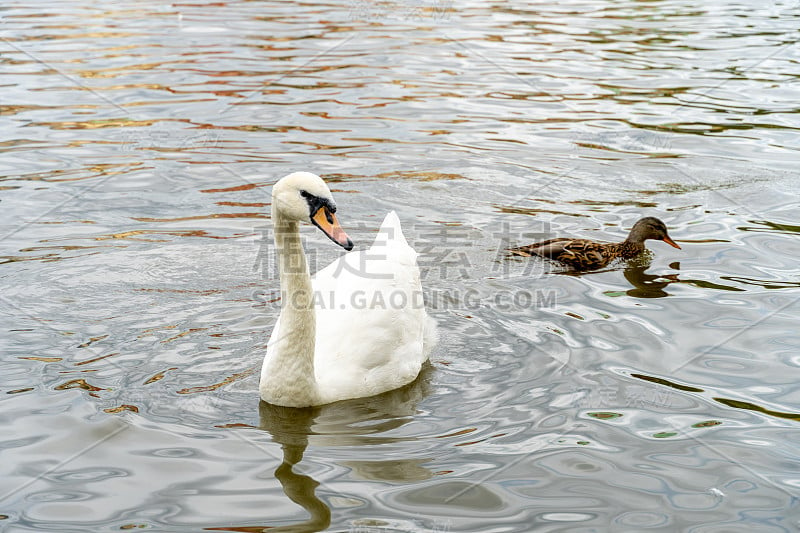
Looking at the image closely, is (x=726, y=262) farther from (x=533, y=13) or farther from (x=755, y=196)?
(x=533, y=13)

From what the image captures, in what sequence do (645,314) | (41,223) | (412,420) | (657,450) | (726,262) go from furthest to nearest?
(41,223)
(726,262)
(645,314)
(412,420)
(657,450)

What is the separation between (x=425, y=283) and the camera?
8.72 m

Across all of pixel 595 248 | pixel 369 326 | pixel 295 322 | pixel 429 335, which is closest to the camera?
pixel 295 322

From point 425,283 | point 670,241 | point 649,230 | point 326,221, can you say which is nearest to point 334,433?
point 326,221

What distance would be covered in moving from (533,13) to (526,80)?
22.7ft

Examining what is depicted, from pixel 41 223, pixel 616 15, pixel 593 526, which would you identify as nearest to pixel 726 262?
pixel 593 526

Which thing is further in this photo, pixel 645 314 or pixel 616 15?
pixel 616 15

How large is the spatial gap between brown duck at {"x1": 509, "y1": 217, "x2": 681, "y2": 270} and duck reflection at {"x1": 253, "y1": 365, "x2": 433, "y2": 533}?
253 centimetres

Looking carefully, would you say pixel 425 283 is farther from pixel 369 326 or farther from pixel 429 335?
pixel 369 326

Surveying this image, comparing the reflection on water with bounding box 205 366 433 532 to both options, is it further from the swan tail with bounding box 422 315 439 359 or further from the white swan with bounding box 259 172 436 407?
the swan tail with bounding box 422 315 439 359

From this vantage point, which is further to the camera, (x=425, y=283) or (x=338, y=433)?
(x=425, y=283)

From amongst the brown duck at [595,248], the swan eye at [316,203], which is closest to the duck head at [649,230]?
the brown duck at [595,248]

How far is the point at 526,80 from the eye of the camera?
645 inches

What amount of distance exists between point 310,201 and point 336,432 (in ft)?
4.87
